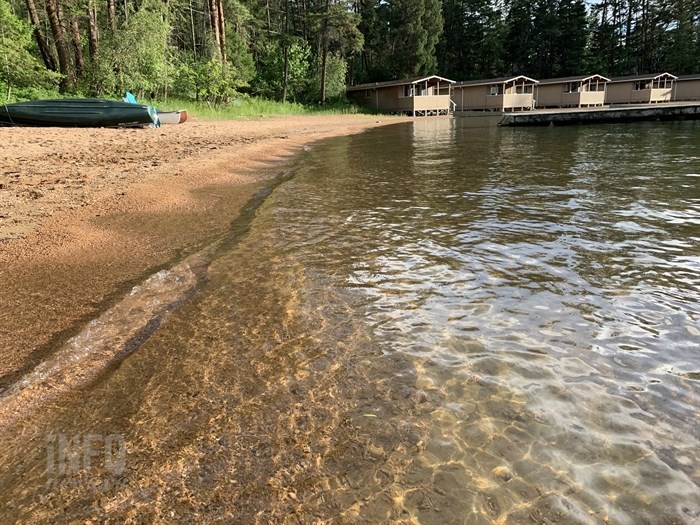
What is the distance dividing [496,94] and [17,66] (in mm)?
39368

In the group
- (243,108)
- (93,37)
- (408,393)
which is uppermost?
(93,37)

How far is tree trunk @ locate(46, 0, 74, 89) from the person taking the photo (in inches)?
888

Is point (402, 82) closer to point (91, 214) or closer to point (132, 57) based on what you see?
point (132, 57)

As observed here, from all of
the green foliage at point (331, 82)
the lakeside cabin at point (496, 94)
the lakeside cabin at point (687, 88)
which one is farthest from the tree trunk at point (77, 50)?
the lakeside cabin at point (687, 88)

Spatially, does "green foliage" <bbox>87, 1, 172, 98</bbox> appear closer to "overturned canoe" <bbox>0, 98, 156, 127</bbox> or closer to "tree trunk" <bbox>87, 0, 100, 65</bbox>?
"tree trunk" <bbox>87, 0, 100, 65</bbox>

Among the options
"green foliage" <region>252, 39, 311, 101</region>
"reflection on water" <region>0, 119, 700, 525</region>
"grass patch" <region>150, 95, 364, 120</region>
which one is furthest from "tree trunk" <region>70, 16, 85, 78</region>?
"reflection on water" <region>0, 119, 700, 525</region>

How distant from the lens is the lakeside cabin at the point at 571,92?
48312 mm

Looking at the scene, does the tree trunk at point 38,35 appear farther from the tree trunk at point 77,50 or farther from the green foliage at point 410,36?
the green foliage at point 410,36

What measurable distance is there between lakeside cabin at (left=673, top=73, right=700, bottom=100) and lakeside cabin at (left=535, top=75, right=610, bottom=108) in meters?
8.37

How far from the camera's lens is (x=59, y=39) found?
2269 centimetres

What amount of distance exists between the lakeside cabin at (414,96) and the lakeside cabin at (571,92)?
10.5 m

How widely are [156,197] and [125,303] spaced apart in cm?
465

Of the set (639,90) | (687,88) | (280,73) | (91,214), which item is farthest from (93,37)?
(687,88)

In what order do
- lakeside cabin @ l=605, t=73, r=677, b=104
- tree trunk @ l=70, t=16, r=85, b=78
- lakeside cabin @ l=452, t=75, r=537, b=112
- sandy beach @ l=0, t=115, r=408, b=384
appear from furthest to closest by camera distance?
lakeside cabin @ l=605, t=73, r=677, b=104, lakeside cabin @ l=452, t=75, r=537, b=112, tree trunk @ l=70, t=16, r=85, b=78, sandy beach @ l=0, t=115, r=408, b=384
